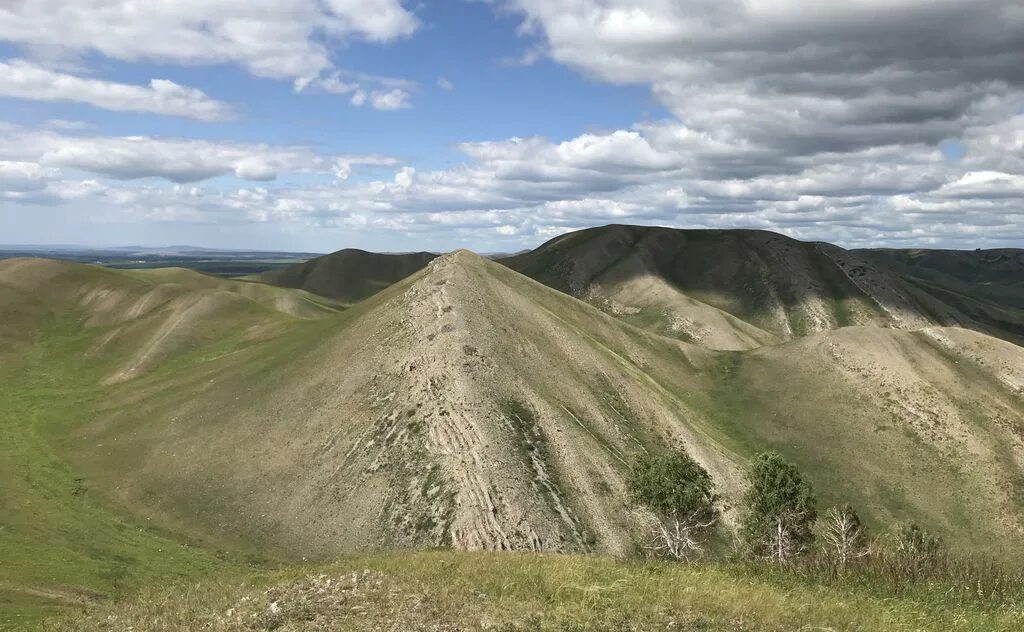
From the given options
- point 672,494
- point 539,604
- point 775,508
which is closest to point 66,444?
point 672,494

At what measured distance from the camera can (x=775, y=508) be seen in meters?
49.7

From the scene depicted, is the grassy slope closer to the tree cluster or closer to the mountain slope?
the mountain slope

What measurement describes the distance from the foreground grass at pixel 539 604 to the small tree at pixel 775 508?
1137 inches

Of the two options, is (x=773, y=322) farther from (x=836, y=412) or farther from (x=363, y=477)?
(x=363, y=477)

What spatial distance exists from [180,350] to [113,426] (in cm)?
3287

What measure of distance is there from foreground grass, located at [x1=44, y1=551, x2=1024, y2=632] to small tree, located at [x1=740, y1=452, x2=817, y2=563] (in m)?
28.9

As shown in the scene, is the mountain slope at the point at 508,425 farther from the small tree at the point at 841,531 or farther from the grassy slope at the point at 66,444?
the small tree at the point at 841,531

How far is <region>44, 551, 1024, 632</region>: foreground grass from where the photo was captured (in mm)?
18172

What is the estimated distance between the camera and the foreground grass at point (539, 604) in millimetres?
18172

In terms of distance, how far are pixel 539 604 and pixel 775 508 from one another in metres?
36.2

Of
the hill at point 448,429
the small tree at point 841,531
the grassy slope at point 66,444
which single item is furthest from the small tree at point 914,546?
the grassy slope at point 66,444

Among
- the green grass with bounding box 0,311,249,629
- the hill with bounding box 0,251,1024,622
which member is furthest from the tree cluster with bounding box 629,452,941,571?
the green grass with bounding box 0,311,249,629

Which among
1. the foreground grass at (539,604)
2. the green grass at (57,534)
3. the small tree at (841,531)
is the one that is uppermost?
the foreground grass at (539,604)

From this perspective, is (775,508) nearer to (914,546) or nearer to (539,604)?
(914,546)
